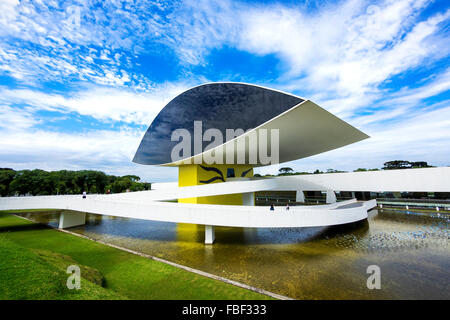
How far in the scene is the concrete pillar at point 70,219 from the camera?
14938 millimetres

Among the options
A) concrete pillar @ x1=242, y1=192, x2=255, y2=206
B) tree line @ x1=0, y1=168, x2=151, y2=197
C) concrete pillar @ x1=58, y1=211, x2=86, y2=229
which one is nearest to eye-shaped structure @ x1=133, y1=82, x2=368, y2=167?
concrete pillar @ x1=242, y1=192, x2=255, y2=206

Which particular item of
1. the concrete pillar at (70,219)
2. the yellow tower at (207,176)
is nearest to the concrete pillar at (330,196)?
the yellow tower at (207,176)

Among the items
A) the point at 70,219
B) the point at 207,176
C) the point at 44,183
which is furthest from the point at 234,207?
the point at 44,183

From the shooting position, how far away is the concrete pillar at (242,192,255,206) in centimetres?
2053

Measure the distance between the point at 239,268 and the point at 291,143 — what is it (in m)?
11.3

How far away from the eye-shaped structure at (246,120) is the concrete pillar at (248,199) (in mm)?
3941

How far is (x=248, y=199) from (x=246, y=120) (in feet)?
27.6

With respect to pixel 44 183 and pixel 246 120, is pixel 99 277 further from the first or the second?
pixel 44 183

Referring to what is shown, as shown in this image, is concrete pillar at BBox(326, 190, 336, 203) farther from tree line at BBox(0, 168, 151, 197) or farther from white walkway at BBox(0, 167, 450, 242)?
tree line at BBox(0, 168, 151, 197)

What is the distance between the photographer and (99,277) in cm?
644

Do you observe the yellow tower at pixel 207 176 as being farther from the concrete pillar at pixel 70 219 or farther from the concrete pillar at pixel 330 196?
the concrete pillar at pixel 330 196

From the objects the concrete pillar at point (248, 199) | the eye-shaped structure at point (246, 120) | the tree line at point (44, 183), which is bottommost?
the concrete pillar at point (248, 199)

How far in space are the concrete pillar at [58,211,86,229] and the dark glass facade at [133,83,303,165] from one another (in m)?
8.17

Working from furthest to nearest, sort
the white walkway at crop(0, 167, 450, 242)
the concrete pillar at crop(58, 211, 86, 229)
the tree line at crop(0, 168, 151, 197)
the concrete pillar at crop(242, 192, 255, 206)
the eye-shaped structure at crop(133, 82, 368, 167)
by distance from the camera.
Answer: the tree line at crop(0, 168, 151, 197), the concrete pillar at crop(242, 192, 255, 206), the concrete pillar at crop(58, 211, 86, 229), the eye-shaped structure at crop(133, 82, 368, 167), the white walkway at crop(0, 167, 450, 242)
